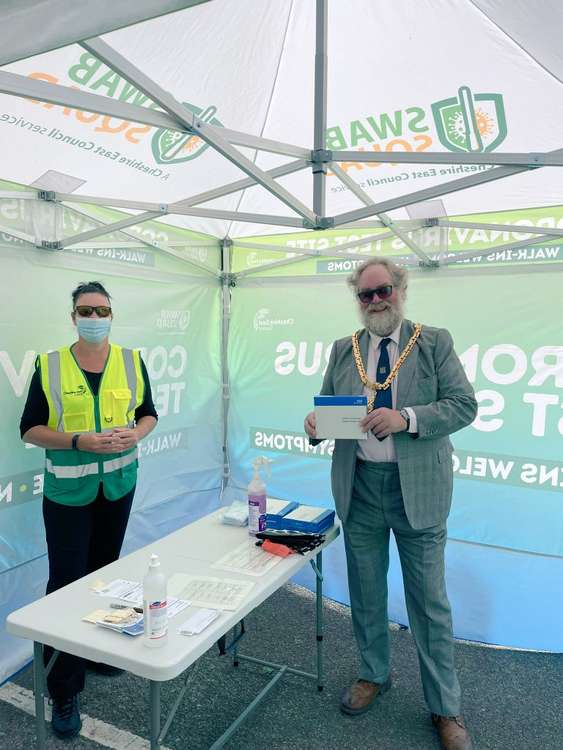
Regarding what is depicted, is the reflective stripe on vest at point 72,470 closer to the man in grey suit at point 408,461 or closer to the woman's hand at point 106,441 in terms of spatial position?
the woman's hand at point 106,441

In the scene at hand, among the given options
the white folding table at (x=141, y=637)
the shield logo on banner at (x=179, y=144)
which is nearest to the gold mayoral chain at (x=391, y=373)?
the white folding table at (x=141, y=637)

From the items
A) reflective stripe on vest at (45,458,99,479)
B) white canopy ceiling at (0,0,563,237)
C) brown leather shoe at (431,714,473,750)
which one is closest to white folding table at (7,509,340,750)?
reflective stripe on vest at (45,458,99,479)

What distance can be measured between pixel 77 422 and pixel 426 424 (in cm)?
146

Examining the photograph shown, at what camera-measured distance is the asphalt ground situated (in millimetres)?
2262

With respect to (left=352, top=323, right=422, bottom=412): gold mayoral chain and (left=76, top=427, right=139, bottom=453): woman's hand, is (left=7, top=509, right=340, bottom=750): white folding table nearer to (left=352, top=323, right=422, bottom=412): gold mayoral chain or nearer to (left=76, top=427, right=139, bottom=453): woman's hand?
(left=76, top=427, right=139, bottom=453): woman's hand

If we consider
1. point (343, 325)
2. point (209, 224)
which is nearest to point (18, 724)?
point (343, 325)

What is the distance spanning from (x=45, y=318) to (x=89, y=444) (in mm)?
1070

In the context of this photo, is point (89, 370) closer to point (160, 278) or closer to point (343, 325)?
point (160, 278)

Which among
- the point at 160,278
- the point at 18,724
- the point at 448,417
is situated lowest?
the point at 18,724

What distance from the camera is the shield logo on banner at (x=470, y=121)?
253 centimetres

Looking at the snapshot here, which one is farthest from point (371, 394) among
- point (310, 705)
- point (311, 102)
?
point (311, 102)

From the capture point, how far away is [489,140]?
269cm

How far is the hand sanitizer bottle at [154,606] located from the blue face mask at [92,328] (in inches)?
47.5

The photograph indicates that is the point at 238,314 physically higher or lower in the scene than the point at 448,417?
higher
